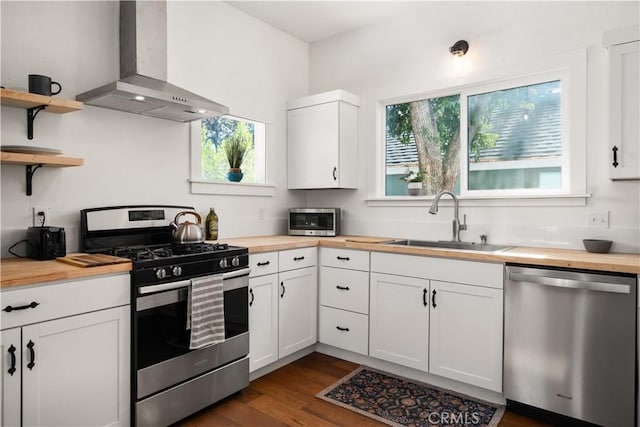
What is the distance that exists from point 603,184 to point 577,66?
80cm

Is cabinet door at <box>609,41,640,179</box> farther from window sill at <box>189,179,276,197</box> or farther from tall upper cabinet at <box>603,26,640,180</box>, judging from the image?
window sill at <box>189,179,276,197</box>

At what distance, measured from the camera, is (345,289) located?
10.0 feet

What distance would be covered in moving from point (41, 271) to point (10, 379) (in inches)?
17.1

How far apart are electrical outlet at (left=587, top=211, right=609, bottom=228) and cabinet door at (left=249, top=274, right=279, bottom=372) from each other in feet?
6.99

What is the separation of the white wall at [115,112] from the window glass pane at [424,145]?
1.10 m

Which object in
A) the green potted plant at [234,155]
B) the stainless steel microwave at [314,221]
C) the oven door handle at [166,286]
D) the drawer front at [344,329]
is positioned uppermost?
the green potted plant at [234,155]

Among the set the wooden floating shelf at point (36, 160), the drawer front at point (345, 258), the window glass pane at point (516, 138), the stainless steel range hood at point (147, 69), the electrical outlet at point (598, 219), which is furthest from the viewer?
the drawer front at point (345, 258)

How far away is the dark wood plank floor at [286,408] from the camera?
223cm

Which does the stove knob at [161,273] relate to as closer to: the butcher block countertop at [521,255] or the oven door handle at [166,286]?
the oven door handle at [166,286]

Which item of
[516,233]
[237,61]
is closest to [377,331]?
[516,233]

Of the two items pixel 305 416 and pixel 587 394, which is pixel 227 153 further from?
pixel 587 394

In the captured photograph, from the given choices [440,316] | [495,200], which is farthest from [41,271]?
[495,200]

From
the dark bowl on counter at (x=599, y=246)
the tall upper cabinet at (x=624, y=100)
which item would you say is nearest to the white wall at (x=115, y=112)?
the dark bowl on counter at (x=599, y=246)

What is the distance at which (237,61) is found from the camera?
341 cm
